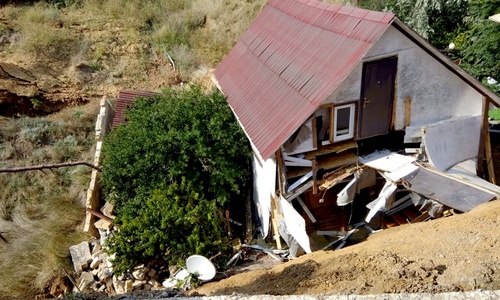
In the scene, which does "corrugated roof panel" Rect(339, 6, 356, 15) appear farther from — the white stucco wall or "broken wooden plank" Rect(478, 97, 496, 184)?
"broken wooden plank" Rect(478, 97, 496, 184)

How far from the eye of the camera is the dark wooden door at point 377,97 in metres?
8.60

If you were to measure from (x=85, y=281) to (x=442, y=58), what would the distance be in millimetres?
9354

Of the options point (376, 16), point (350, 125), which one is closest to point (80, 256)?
point (350, 125)

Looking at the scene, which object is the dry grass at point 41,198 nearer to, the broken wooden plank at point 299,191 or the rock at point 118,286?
the rock at point 118,286

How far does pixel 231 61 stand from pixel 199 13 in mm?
8148

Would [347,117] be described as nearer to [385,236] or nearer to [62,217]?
[385,236]

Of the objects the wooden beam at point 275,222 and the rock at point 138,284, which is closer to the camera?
the rock at point 138,284

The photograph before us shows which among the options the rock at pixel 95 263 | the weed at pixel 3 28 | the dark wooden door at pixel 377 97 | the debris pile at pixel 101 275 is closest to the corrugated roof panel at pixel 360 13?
the dark wooden door at pixel 377 97

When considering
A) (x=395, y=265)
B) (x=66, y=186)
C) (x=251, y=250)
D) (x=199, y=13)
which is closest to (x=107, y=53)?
(x=199, y=13)

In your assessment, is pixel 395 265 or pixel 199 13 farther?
pixel 199 13

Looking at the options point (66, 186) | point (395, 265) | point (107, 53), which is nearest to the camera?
point (395, 265)

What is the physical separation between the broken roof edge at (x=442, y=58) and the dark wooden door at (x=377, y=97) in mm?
567

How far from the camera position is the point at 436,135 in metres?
9.17

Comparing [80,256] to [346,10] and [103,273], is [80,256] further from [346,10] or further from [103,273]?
[346,10]
